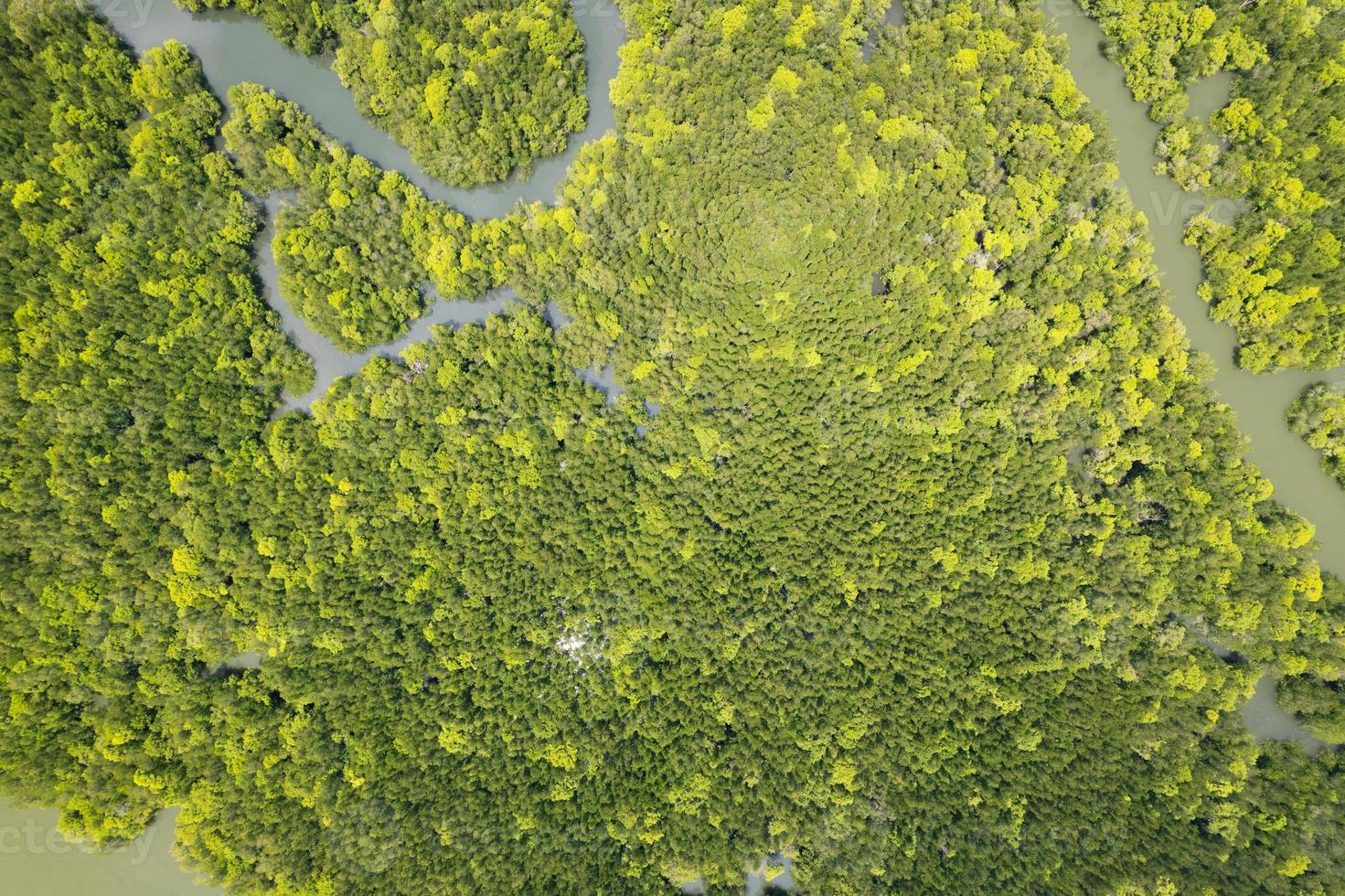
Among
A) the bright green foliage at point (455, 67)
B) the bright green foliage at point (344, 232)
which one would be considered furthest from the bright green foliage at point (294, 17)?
the bright green foliage at point (344, 232)

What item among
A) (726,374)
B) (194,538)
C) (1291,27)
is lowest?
(194,538)

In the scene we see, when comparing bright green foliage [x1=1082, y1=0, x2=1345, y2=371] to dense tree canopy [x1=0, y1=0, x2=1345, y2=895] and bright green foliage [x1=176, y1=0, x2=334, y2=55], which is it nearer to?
dense tree canopy [x1=0, y1=0, x2=1345, y2=895]

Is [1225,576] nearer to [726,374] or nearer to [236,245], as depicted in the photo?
[726,374]

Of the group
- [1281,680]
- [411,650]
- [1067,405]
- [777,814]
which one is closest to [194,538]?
[411,650]

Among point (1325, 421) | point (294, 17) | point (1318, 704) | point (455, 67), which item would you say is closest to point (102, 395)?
point (294, 17)

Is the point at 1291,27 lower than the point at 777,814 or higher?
higher

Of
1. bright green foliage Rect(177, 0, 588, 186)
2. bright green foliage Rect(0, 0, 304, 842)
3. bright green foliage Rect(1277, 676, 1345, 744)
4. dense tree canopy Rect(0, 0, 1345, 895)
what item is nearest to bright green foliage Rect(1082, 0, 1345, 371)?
dense tree canopy Rect(0, 0, 1345, 895)
